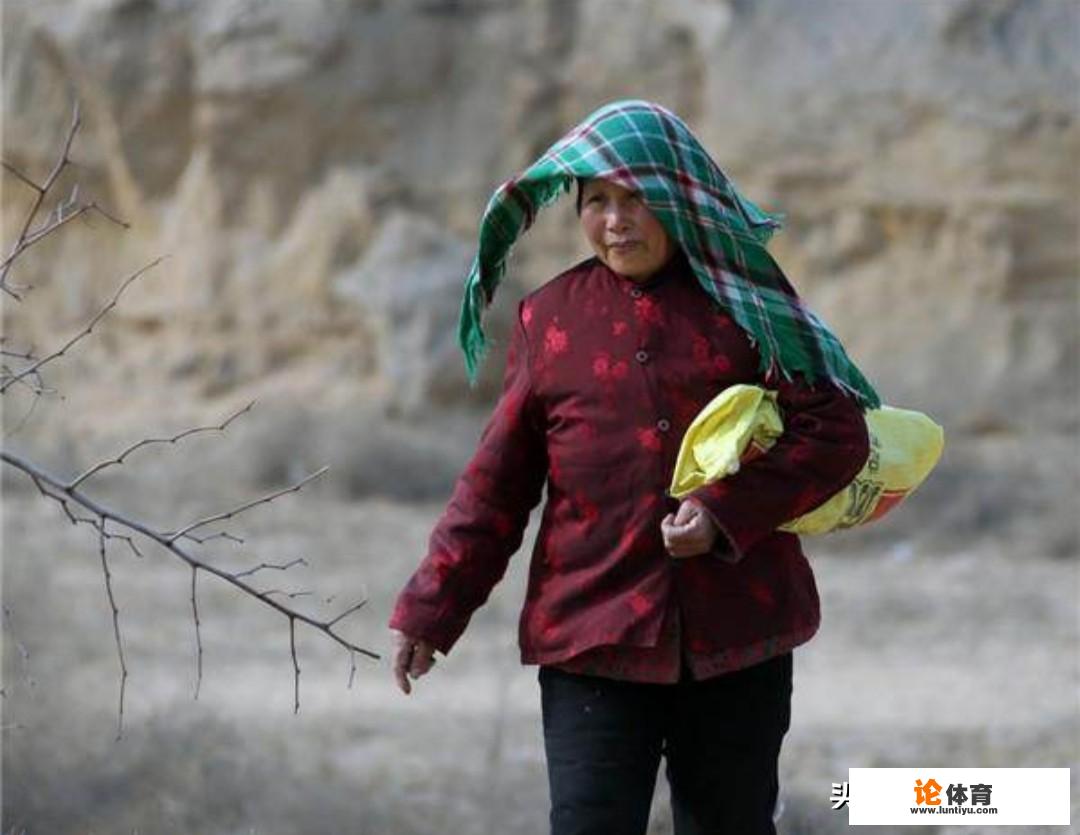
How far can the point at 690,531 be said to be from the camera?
3.04 metres

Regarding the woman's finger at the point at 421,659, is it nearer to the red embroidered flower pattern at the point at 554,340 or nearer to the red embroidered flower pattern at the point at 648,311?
the red embroidered flower pattern at the point at 554,340

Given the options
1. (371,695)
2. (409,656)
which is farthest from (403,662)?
(371,695)

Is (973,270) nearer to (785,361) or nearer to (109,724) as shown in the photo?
(109,724)

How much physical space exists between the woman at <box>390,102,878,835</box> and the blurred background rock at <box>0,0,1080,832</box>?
7.72m

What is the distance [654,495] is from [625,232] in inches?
14.8

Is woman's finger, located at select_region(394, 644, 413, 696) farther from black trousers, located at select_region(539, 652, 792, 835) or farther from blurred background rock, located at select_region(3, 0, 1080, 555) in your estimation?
blurred background rock, located at select_region(3, 0, 1080, 555)

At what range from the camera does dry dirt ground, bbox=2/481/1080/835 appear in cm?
526

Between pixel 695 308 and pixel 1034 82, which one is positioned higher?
pixel 1034 82

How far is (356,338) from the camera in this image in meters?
14.0

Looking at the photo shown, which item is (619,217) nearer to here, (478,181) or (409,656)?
(409,656)

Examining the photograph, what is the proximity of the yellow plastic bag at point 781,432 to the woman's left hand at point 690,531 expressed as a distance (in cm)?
4

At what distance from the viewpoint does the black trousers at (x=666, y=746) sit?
314 cm

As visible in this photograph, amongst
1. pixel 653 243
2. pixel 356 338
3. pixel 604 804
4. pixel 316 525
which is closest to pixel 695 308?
pixel 653 243

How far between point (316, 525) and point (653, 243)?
8.59 meters
